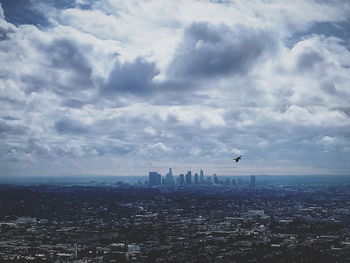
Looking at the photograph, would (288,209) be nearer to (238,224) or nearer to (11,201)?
(238,224)

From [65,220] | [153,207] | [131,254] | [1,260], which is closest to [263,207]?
[153,207]

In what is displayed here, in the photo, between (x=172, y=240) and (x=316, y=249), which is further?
(x=172, y=240)

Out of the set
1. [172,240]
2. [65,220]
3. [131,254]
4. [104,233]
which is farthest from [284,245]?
[65,220]

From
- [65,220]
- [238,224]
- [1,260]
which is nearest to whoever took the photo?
[1,260]

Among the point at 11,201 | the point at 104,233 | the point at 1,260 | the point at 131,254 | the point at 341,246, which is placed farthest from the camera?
the point at 11,201

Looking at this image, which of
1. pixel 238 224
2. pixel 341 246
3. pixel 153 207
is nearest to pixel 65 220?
pixel 153 207

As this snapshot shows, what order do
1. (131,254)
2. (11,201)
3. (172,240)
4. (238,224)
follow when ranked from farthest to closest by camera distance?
(11,201), (238,224), (172,240), (131,254)

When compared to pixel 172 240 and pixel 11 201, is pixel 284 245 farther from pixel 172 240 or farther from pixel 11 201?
pixel 11 201

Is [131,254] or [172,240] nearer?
[131,254]

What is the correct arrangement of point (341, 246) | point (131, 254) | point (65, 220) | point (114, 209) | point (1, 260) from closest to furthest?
point (1, 260), point (131, 254), point (341, 246), point (65, 220), point (114, 209)
